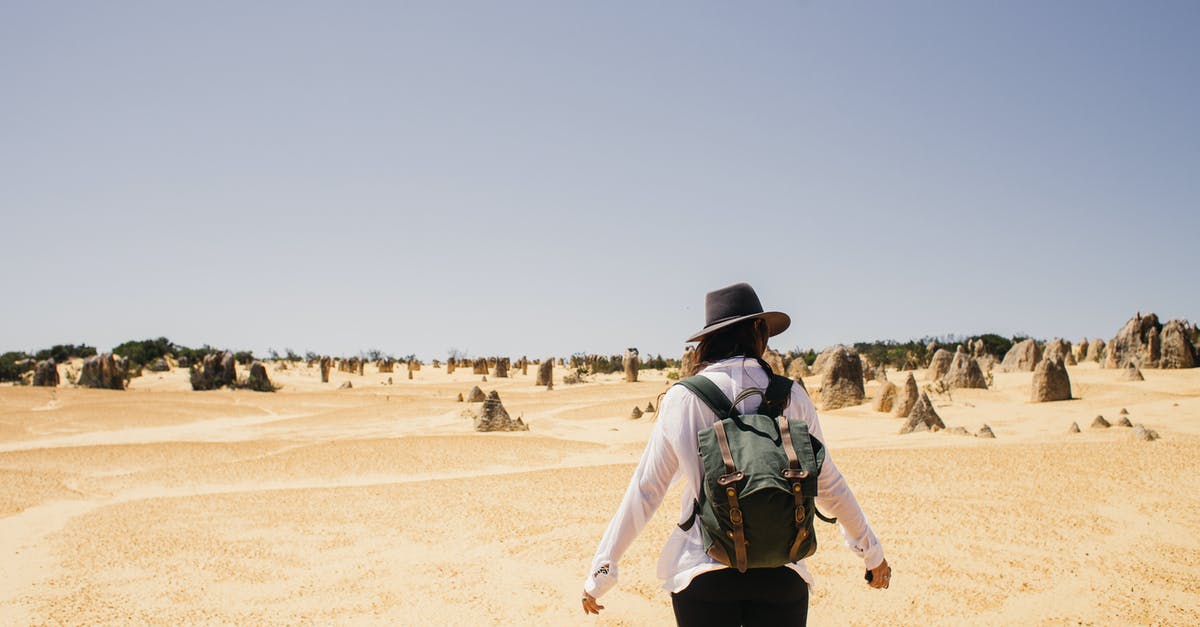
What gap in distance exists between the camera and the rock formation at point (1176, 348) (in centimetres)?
2362

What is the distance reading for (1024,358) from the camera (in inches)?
1171

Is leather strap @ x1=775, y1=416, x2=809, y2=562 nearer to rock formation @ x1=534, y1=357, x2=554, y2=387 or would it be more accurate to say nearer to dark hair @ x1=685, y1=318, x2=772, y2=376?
dark hair @ x1=685, y1=318, x2=772, y2=376

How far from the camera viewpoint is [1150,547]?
19.6 feet

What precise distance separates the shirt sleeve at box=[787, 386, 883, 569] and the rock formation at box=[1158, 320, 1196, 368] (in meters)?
27.4

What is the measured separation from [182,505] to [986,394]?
61.6 feet

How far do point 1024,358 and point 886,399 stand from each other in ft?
53.2

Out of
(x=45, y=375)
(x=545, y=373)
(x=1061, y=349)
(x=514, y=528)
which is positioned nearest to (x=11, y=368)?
(x=45, y=375)

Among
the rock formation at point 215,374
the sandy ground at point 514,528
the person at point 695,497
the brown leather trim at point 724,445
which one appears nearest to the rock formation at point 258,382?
the rock formation at point 215,374

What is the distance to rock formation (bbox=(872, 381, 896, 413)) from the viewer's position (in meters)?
17.3

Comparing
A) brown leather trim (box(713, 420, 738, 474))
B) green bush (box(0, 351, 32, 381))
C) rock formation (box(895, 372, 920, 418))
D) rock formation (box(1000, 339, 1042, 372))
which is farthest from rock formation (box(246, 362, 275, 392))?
brown leather trim (box(713, 420, 738, 474))

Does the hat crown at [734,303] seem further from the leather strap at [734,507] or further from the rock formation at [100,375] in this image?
the rock formation at [100,375]

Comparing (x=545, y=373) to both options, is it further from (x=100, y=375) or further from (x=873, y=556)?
(x=873, y=556)

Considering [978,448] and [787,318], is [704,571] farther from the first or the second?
[978,448]

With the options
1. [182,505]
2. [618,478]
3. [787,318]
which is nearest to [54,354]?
[182,505]
